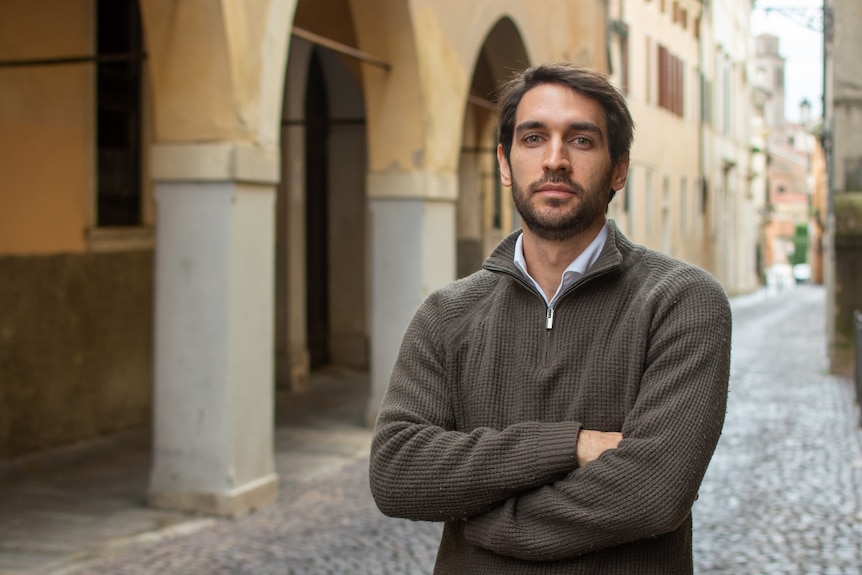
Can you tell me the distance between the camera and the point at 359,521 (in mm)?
7641

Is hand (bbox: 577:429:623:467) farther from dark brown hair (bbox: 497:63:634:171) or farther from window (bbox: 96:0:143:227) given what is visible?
window (bbox: 96:0:143:227)

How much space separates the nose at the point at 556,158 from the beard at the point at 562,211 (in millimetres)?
15

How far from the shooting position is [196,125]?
7.57 meters

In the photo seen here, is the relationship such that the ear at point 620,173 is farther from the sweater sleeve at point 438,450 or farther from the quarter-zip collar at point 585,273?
the sweater sleeve at point 438,450

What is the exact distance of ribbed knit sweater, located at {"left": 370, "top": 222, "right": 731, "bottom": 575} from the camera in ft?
7.26

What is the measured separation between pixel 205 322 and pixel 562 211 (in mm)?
5495

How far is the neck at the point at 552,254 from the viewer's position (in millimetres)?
2348

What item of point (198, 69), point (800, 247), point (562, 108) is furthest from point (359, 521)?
point (800, 247)

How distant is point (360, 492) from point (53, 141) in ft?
12.6

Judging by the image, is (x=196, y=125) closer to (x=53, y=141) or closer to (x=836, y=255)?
(x=53, y=141)

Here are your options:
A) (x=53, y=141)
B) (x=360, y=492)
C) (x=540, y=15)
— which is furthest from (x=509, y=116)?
(x=540, y=15)

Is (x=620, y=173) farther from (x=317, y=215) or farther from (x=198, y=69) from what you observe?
(x=317, y=215)

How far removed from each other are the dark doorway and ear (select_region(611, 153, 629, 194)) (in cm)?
1292

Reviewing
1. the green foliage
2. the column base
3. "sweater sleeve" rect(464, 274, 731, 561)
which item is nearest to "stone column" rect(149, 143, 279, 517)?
the column base
